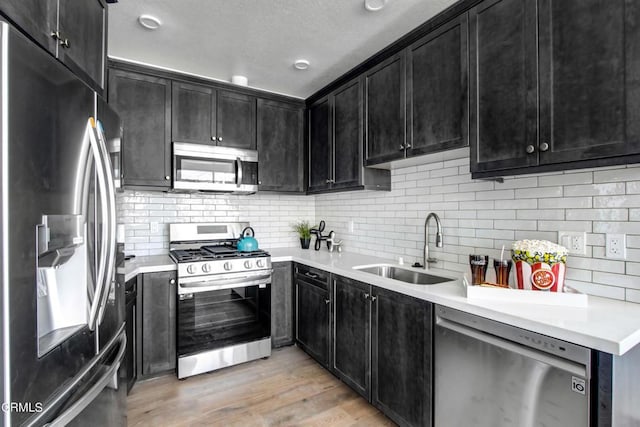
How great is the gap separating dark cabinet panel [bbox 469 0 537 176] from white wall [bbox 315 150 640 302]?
0.30m

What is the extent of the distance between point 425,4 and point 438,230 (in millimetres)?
1441

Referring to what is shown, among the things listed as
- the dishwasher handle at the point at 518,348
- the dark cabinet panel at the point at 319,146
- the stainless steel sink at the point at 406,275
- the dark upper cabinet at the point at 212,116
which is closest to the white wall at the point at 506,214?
the stainless steel sink at the point at 406,275

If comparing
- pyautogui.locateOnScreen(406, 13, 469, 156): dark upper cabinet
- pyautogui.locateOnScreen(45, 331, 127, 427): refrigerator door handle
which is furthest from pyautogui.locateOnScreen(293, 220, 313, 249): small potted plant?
pyautogui.locateOnScreen(45, 331, 127, 427): refrigerator door handle

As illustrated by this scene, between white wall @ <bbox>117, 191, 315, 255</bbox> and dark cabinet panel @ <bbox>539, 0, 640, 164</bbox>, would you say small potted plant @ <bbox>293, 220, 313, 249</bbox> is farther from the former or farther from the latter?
dark cabinet panel @ <bbox>539, 0, 640, 164</bbox>

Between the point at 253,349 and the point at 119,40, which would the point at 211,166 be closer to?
the point at 119,40

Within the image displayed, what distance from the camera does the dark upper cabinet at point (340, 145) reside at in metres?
2.70

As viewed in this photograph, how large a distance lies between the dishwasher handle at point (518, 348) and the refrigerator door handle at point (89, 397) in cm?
152

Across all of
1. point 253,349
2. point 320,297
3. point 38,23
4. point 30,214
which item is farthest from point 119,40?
point 253,349

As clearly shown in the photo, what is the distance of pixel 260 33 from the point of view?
2229mm

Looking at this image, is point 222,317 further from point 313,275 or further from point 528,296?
point 528,296

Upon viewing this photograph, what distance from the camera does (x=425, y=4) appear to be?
1900 millimetres

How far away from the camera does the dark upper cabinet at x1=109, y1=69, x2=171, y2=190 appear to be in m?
2.63

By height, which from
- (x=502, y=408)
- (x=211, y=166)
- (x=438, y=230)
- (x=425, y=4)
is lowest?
(x=502, y=408)

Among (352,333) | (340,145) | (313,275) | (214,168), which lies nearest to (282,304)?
(313,275)
